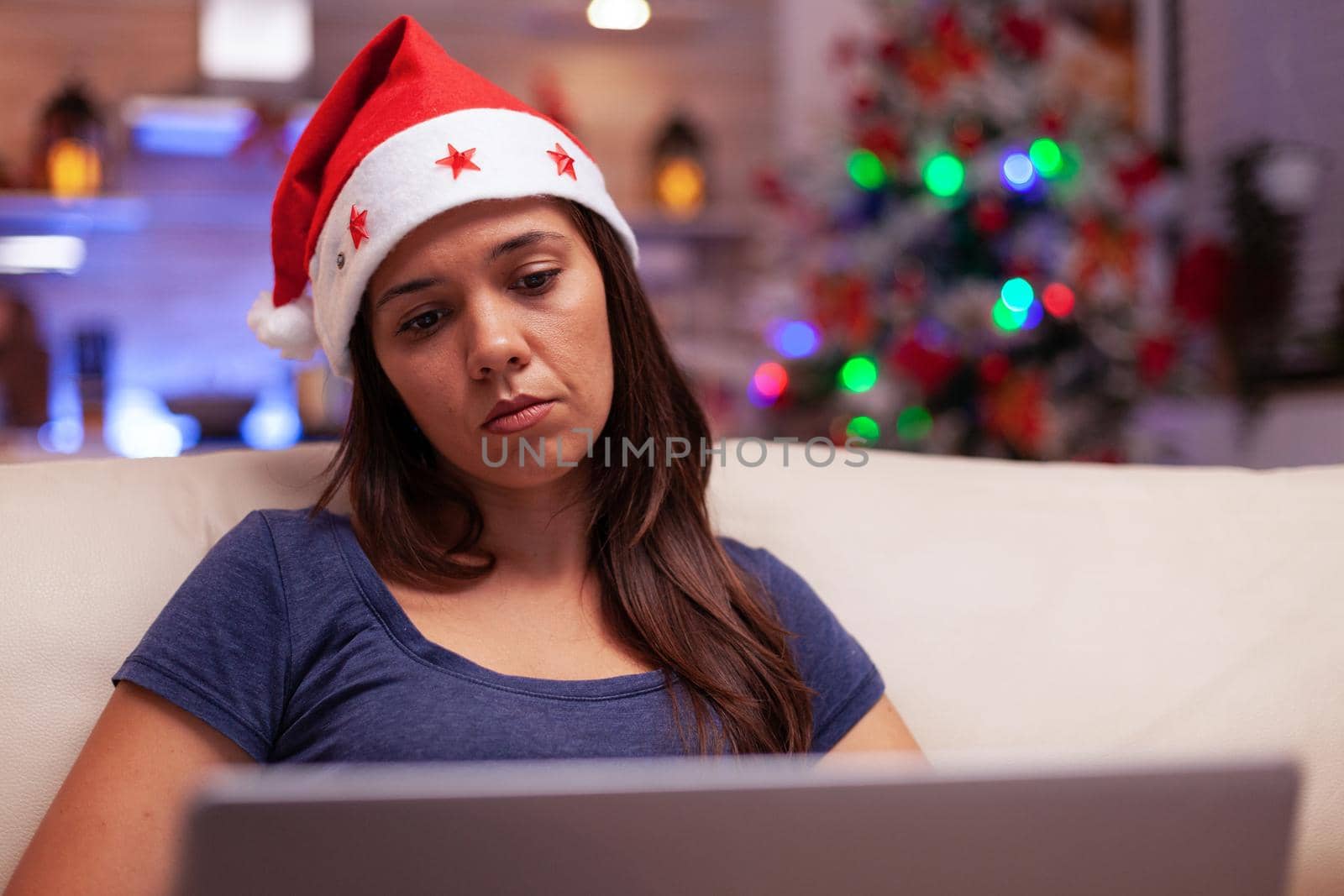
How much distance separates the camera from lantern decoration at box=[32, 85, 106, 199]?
3436 mm

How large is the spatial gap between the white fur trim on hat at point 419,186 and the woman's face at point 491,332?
0.02m

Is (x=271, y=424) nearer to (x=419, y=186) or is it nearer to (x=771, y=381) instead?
(x=771, y=381)

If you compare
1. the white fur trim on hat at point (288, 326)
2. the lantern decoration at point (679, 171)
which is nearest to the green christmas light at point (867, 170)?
the lantern decoration at point (679, 171)

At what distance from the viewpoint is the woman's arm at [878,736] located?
44.0 inches

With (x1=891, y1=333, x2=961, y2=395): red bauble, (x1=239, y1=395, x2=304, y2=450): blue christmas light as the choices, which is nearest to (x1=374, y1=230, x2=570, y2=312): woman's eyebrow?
(x1=891, y1=333, x2=961, y2=395): red bauble

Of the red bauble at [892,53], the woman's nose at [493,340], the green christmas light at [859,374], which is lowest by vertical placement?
the green christmas light at [859,374]

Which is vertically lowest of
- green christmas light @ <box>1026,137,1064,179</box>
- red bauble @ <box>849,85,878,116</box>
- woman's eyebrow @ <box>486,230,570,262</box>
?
woman's eyebrow @ <box>486,230,570,262</box>

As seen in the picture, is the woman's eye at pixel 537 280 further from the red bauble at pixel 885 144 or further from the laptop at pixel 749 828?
the red bauble at pixel 885 144

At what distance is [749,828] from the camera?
1.61ft

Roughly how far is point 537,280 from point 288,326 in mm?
312

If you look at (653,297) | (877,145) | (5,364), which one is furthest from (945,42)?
(5,364)

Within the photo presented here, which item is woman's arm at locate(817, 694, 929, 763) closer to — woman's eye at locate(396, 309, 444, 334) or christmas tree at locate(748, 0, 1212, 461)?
woman's eye at locate(396, 309, 444, 334)

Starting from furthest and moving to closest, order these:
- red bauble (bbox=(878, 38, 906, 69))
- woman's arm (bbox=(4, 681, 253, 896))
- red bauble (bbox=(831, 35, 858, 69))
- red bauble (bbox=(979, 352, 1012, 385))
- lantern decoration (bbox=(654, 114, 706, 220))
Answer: lantern decoration (bbox=(654, 114, 706, 220)) < red bauble (bbox=(831, 35, 858, 69)) < red bauble (bbox=(878, 38, 906, 69)) < red bauble (bbox=(979, 352, 1012, 385)) < woman's arm (bbox=(4, 681, 253, 896))

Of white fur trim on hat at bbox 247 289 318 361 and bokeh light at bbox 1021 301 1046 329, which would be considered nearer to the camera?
white fur trim on hat at bbox 247 289 318 361
